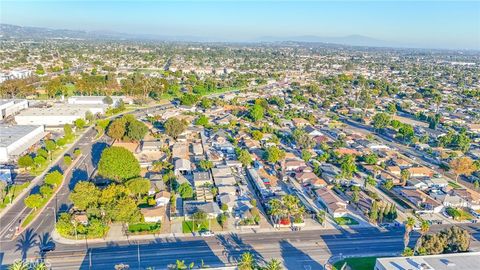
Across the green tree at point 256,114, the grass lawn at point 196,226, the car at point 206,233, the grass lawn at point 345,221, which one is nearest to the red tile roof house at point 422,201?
the grass lawn at point 345,221

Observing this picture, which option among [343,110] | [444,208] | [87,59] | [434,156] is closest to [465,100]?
[343,110]

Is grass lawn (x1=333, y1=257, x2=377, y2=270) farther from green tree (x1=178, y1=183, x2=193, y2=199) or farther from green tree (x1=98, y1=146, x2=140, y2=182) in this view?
green tree (x1=98, y1=146, x2=140, y2=182)

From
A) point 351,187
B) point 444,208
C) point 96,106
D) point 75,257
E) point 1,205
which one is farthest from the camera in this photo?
point 96,106

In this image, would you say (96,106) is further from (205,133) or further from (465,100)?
(465,100)

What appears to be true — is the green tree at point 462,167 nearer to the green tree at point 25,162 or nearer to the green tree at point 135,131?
the green tree at point 135,131

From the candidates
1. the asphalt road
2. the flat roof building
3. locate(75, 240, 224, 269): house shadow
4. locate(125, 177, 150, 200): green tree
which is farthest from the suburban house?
the flat roof building

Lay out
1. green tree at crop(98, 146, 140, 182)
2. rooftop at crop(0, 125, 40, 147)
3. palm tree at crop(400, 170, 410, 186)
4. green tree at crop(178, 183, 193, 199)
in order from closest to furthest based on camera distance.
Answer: green tree at crop(178, 183, 193, 199) → green tree at crop(98, 146, 140, 182) → palm tree at crop(400, 170, 410, 186) → rooftop at crop(0, 125, 40, 147)
